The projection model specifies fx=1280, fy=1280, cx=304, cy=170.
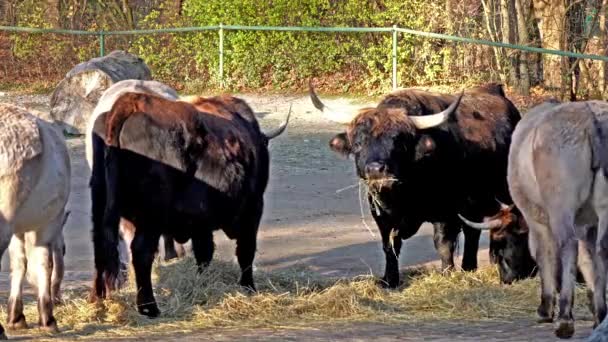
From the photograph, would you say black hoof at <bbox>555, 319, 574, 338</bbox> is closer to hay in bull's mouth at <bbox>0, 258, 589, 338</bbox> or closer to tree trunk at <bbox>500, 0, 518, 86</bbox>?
hay in bull's mouth at <bbox>0, 258, 589, 338</bbox>

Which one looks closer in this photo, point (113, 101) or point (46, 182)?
point (46, 182)

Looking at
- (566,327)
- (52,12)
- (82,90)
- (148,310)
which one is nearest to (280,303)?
(148,310)

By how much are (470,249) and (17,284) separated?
4641 millimetres

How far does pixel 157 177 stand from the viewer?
370 inches

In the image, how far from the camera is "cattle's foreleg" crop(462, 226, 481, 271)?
11.9 metres

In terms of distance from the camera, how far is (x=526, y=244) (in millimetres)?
11172

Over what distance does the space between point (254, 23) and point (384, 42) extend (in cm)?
288

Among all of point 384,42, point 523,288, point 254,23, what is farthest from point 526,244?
point 254,23

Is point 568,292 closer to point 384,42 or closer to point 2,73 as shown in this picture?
point 384,42

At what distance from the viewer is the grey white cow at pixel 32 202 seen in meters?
8.42

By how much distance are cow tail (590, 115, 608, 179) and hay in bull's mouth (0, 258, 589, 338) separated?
156 cm

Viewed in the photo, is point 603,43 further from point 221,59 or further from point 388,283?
point 388,283

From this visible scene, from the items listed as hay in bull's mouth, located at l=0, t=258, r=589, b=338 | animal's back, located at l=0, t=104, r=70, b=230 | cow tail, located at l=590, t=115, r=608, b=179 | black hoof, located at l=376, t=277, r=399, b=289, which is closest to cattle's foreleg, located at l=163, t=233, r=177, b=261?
hay in bull's mouth, located at l=0, t=258, r=589, b=338

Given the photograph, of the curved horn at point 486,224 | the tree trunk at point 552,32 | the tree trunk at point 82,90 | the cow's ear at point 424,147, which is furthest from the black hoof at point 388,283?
the tree trunk at point 552,32
